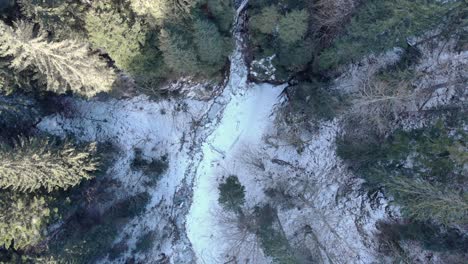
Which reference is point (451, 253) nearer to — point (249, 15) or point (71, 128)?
point (249, 15)

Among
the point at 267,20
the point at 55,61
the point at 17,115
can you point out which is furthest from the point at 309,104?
the point at 17,115

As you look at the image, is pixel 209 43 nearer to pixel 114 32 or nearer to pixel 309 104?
pixel 114 32

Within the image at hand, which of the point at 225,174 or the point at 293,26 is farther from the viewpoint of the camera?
the point at 225,174

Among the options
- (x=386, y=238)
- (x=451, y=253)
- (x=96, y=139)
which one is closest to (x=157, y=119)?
(x=96, y=139)

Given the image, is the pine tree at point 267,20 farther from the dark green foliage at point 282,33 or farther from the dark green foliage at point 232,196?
the dark green foliage at point 232,196

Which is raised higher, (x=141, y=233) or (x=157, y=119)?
(x=157, y=119)
